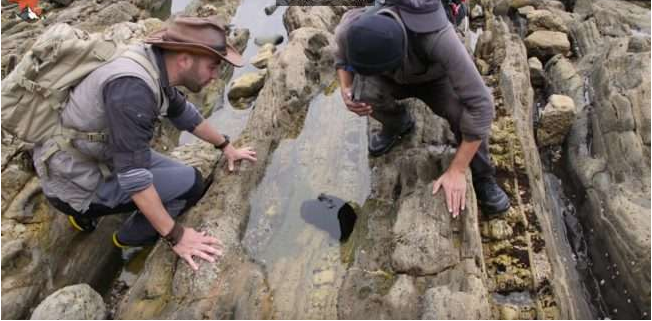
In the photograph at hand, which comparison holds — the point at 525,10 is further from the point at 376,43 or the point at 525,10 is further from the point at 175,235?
the point at 175,235

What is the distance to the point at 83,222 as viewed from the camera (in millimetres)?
5719

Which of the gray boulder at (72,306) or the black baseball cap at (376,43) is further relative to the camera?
the gray boulder at (72,306)

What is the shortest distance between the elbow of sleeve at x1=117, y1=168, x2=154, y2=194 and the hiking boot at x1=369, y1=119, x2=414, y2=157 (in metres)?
3.05

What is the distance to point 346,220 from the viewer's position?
18.6 ft

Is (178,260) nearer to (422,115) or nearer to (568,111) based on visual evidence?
(422,115)

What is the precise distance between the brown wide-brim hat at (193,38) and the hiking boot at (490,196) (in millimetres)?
3316

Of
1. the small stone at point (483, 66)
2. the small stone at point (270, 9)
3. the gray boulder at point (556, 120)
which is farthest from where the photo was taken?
the small stone at point (270, 9)

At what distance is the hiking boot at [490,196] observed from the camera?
5680mm

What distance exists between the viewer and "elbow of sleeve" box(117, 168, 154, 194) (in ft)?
14.2

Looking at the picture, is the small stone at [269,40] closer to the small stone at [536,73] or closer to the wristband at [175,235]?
the small stone at [536,73]

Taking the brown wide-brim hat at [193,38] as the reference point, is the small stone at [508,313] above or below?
below

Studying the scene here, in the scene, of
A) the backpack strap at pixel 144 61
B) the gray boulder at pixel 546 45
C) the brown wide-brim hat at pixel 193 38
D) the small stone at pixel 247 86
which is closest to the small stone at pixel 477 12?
the gray boulder at pixel 546 45

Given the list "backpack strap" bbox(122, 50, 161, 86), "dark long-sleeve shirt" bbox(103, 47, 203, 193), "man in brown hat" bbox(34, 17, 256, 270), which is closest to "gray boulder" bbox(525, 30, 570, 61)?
"man in brown hat" bbox(34, 17, 256, 270)

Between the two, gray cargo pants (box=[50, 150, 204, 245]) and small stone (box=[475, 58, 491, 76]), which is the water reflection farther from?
small stone (box=[475, 58, 491, 76])
